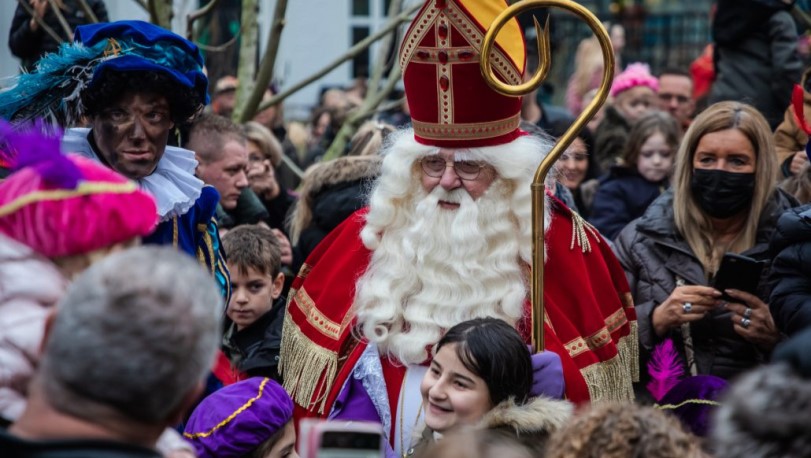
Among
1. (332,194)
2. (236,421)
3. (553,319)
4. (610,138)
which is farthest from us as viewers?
(610,138)

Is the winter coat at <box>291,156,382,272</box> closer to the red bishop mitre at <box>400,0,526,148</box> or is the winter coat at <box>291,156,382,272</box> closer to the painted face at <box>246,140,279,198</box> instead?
the painted face at <box>246,140,279,198</box>

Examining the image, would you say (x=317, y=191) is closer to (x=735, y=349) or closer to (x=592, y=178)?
(x=735, y=349)

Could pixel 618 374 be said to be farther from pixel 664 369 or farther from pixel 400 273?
pixel 400 273

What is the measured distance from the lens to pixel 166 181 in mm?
4324

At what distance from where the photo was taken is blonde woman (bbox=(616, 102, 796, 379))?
5.10m

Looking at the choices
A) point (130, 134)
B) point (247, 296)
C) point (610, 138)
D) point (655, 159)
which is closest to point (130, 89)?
point (130, 134)

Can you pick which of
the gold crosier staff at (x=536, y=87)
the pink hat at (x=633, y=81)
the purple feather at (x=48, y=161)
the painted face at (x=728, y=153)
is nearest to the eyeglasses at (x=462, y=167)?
the gold crosier staff at (x=536, y=87)

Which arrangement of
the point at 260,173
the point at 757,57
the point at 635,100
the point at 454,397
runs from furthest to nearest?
1. the point at 635,100
2. the point at 757,57
3. the point at 260,173
4. the point at 454,397

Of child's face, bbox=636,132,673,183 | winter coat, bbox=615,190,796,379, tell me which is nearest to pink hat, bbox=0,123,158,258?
winter coat, bbox=615,190,796,379

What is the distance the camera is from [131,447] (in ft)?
7.14

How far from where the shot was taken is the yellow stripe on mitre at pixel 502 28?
4595 mm

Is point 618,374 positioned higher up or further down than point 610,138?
higher up

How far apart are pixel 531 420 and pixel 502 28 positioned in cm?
168

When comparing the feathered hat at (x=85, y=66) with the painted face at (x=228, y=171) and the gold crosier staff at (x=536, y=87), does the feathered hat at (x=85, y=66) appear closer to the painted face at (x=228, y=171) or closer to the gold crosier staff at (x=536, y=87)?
the gold crosier staff at (x=536, y=87)
